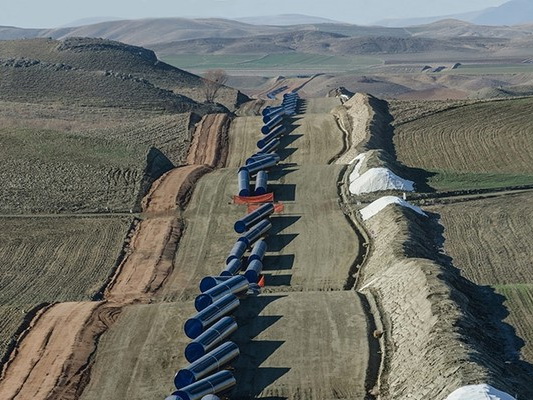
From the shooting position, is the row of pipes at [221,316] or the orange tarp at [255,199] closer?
the row of pipes at [221,316]

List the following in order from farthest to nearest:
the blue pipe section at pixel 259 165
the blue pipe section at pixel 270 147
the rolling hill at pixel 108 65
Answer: the rolling hill at pixel 108 65 < the blue pipe section at pixel 270 147 < the blue pipe section at pixel 259 165

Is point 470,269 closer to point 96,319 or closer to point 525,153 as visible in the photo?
point 96,319

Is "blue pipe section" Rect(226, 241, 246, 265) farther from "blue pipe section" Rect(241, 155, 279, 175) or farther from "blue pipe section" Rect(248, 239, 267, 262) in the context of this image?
"blue pipe section" Rect(241, 155, 279, 175)

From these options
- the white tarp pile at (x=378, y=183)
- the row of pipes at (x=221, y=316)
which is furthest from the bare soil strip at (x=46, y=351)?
the white tarp pile at (x=378, y=183)

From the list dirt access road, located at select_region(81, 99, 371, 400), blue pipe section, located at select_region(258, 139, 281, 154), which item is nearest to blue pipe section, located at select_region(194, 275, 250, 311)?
dirt access road, located at select_region(81, 99, 371, 400)

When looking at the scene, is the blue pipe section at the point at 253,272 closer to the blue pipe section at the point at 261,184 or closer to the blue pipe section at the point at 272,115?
the blue pipe section at the point at 261,184

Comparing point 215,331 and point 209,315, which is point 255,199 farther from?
point 215,331

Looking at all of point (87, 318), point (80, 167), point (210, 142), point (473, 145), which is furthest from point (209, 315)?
point (210, 142)
